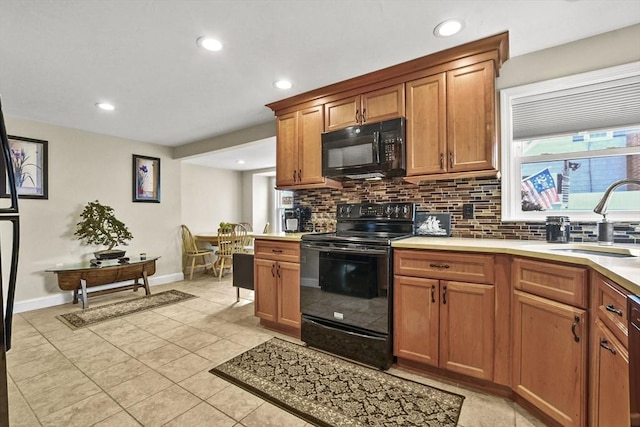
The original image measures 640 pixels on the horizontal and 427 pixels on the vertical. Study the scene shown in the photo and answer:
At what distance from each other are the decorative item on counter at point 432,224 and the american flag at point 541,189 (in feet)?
2.04

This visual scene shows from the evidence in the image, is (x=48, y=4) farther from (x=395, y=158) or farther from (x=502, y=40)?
(x=502, y=40)

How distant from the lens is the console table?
3.54 metres

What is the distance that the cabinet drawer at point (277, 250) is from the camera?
268 cm

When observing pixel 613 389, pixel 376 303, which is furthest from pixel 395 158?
pixel 613 389

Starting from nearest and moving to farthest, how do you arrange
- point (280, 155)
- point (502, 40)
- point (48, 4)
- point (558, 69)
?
point (48, 4), point (502, 40), point (558, 69), point (280, 155)

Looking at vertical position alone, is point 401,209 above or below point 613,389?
above

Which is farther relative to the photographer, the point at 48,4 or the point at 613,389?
the point at 48,4

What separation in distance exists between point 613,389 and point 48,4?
3.40 m

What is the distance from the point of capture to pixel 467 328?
6.22 feet

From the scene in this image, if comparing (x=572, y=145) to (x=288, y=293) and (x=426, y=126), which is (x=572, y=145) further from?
(x=288, y=293)

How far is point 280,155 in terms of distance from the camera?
3162mm

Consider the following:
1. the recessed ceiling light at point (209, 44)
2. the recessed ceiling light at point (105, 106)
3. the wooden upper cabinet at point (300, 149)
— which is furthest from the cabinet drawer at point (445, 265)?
the recessed ceiling light at point (105, 106)

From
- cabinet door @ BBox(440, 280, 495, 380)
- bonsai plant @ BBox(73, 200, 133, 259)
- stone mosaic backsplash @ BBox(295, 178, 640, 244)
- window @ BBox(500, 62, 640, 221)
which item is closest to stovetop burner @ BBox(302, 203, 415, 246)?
stone mosaic backsplash @ BBox(295, 178, 640, 244)

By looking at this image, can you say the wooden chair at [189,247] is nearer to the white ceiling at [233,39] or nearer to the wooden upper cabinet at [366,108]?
the white ceiling at [233,39]
